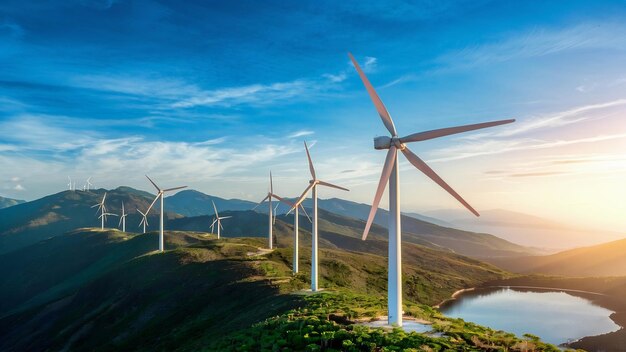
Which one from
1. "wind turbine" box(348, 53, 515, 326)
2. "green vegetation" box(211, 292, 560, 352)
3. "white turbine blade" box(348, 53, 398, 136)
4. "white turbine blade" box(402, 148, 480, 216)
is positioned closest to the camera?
"green vegetation" box(211, 292, 560, 352)

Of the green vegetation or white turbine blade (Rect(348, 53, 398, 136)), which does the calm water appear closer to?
the green vegetation

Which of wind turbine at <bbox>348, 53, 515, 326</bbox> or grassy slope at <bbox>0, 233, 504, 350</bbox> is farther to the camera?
grassy slope at <bbox>0, 233, 504, 350</bbox>

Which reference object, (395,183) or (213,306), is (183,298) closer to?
(213,306)

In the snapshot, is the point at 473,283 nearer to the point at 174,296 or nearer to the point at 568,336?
the point at 568,336

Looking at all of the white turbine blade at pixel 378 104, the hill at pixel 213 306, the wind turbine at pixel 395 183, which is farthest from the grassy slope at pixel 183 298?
the white turbine blade at pixel 378 104

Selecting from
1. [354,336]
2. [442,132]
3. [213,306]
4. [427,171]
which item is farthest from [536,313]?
[354,336]

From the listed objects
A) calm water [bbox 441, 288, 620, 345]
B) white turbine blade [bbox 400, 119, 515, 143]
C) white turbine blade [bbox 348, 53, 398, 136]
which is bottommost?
calm water [bbox 441, 288, 620, 345]

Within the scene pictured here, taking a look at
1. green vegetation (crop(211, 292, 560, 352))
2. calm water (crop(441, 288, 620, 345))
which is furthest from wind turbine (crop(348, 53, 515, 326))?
calm water (crop(441, 288, 620, 345))
